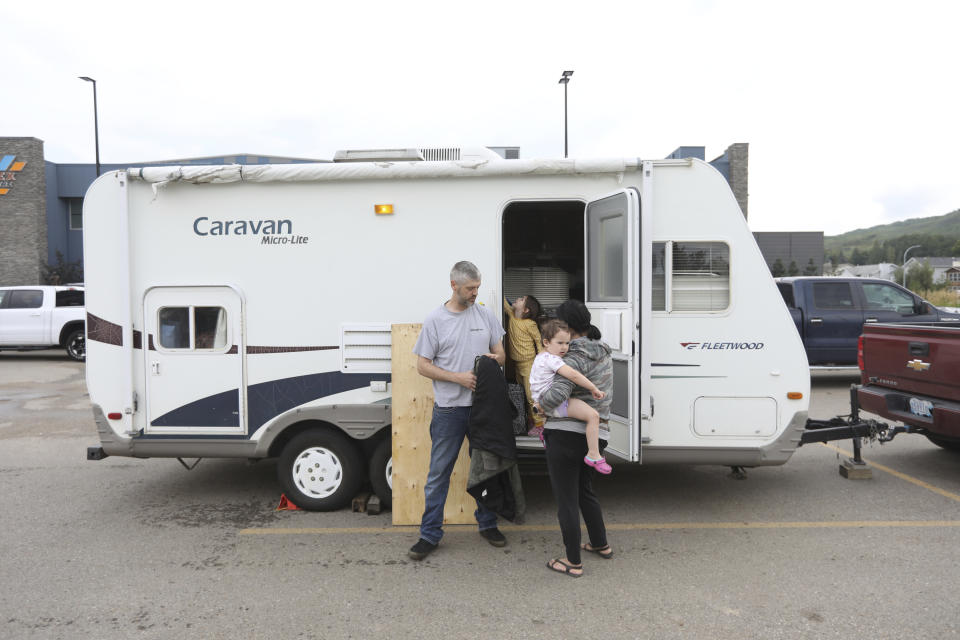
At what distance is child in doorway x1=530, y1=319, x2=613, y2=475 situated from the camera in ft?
11.8

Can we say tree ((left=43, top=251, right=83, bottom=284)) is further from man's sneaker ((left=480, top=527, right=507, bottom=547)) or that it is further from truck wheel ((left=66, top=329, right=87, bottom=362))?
man's sneaker ((left=480, top=527, right=507, bottom=547))

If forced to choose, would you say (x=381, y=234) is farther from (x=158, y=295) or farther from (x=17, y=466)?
(x=17, y=466)

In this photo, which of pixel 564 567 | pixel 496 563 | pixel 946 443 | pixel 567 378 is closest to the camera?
pixel 567 378

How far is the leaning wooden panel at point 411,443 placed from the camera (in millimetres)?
4621

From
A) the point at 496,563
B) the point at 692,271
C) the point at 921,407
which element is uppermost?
the point at 692,271

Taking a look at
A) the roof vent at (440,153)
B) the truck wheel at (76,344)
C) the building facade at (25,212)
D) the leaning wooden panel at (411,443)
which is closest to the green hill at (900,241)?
the building facade at (25,212)

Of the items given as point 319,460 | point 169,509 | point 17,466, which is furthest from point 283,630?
point 17,466

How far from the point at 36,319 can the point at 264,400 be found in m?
12.3

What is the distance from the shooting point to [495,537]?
171 inches

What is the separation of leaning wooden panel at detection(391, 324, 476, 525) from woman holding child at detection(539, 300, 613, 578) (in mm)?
1099

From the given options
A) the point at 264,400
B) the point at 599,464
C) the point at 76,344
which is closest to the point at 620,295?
the point at 599,464

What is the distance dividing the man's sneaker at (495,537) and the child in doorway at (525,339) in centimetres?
80

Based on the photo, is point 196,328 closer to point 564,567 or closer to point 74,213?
point 564,567

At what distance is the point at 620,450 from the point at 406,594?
67.4 inches
